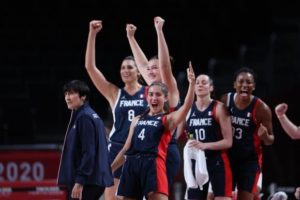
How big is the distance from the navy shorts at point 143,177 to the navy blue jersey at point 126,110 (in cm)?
90

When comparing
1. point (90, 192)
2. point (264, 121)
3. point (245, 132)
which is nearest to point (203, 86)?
point (245, 132)

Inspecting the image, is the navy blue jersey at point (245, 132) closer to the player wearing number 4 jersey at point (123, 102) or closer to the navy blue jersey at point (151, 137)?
the player wearing number 4 jersey at point (123, 102)

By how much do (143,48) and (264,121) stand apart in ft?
24.7

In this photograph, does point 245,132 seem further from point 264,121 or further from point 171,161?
point 171,161

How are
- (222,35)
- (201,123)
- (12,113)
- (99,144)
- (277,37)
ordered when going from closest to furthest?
(99,144), (201,123), (12,113), (277,37), (222,35)

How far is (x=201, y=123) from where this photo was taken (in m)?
8.15

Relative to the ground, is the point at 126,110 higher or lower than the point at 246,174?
higher

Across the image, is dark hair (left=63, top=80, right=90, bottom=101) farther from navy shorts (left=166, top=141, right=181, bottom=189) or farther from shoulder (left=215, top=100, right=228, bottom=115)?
shoulder (left=215, top=100, right=228, bottom=115)

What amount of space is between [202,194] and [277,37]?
24.8ft

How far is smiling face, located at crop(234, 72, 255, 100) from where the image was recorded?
26.9 ft

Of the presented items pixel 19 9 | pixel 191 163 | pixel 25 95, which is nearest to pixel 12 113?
pixel 25 95

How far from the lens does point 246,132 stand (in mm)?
8266

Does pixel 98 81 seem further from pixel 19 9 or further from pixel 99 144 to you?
pixel 19 9

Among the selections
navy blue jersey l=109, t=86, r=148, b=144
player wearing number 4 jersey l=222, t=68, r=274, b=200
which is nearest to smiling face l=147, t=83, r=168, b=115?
navy blue jersey l=109, t=86, r=148, b=144
